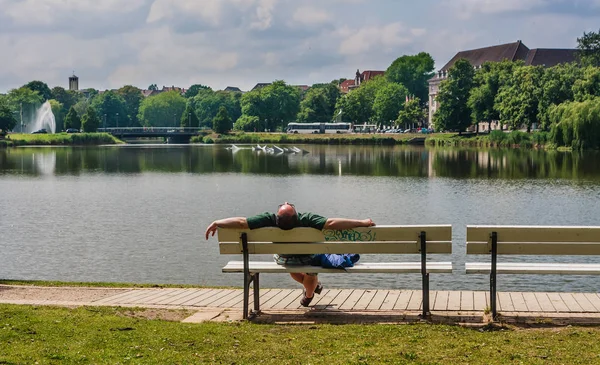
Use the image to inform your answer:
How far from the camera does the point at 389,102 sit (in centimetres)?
17112

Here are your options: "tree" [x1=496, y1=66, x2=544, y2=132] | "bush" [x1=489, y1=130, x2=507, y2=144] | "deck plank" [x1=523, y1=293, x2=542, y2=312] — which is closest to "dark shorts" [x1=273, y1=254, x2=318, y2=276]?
"deck plank" [x1=523, y1=293, x2=542, y2=312]

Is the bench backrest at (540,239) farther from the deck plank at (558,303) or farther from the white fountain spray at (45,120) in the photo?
the white fountain spray at (45,120)

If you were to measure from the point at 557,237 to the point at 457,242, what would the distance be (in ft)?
48.5

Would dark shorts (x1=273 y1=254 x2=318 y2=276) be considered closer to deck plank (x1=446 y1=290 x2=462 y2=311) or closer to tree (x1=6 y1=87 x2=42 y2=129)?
deck plank (x1=446 y1=290 x2=462 y2=311)

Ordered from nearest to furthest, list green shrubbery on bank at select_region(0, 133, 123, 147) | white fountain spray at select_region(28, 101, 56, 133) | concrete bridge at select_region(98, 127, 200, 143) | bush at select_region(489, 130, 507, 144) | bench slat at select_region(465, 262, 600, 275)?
bench slat at select_region(465, 262, 600, 275) → bush at select_region(489, 130, 507, 144) → green shrubbery on bank at select_region(0, 133, 123, 147) → concrete bridge at select_region(98, 127, 200, 143) → white fountain spray at select_region(28, 101, 56, 133)

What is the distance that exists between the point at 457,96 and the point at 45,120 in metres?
101

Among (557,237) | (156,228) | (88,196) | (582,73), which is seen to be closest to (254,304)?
(557,237)

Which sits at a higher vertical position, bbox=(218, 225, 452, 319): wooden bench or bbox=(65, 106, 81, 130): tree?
bbox=(65, 106, 81, 130): tree

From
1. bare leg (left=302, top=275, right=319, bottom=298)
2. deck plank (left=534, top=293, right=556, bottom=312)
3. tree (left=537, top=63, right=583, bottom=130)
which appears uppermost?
tree (left=537, top=63, right=583, bottom=130)

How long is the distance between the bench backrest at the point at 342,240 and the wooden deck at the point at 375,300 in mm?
1032

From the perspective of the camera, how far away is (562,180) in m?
52.1

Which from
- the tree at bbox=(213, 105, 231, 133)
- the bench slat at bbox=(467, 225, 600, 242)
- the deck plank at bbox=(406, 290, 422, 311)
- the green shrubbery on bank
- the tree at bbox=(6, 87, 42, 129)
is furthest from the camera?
the tree at bbox=(6, 87, 42, 129)

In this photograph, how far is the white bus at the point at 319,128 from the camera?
177 metres

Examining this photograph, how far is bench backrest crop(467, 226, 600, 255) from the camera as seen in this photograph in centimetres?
1062
